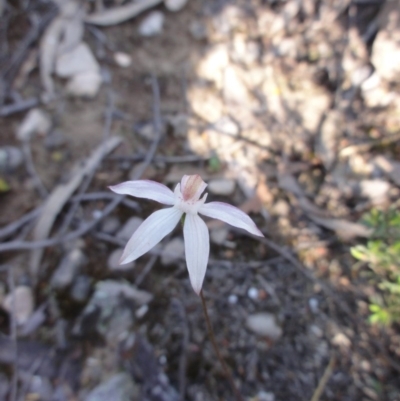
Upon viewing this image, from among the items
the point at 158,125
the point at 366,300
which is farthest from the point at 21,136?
the point at 366,300

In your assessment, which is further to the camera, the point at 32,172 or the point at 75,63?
the point at 75,63

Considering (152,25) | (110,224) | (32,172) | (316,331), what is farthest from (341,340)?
(152,25)

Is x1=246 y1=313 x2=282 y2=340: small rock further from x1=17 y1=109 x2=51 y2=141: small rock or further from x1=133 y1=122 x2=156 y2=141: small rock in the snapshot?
x1=17 y1=109 x2=51 y2=141: small rock

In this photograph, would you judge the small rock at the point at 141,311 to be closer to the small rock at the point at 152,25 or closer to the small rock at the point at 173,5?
the small rock at the point at 152,25

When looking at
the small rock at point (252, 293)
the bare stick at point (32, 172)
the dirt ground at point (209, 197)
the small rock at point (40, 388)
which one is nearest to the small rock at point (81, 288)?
the dirt ground at point (209, 197)

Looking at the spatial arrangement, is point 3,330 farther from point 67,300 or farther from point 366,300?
point 366,300

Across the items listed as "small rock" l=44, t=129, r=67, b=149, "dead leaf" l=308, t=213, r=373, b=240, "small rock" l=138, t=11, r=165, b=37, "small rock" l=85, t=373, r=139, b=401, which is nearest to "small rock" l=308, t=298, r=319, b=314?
"dead leaf" l=308, t=213, r=373, b=240

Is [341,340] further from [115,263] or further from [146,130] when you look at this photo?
[146,130]
